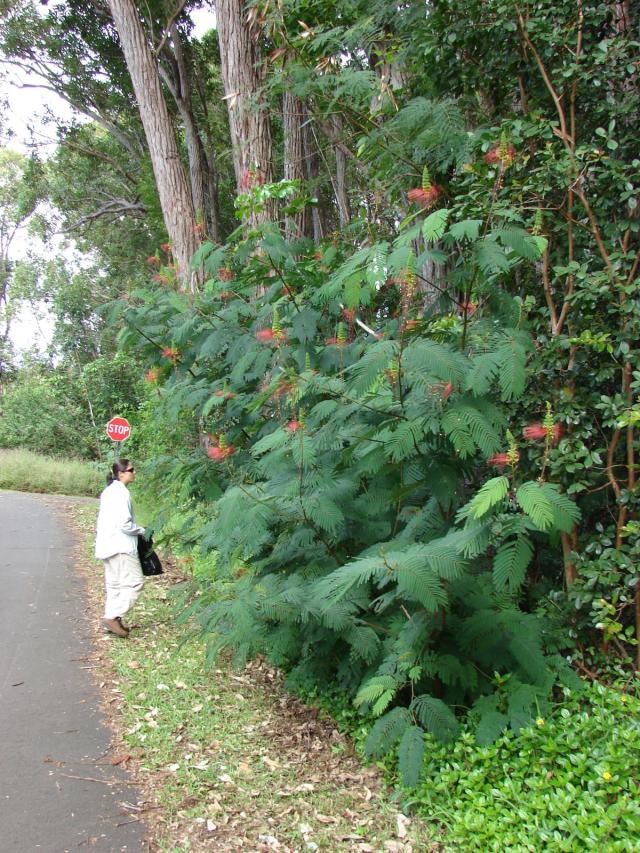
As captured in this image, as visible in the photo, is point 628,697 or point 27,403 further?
point 27,403

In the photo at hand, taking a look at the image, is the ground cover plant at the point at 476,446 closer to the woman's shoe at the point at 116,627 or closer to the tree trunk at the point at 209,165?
the woman's shoe at the point at 116,627

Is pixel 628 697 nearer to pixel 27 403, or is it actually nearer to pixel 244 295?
pixel 244 295

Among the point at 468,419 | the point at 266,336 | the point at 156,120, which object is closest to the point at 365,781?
the point at 468,419

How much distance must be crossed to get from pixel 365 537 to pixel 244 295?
2.78 m

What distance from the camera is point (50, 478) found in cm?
2412

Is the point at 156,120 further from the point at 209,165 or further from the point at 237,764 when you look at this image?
the point at 237,764

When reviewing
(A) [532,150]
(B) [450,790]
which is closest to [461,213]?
(A) [532,150]

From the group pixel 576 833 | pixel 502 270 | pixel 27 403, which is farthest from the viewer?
pixel 27 403

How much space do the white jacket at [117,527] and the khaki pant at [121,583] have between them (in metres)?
0.08

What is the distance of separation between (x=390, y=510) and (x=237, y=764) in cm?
202

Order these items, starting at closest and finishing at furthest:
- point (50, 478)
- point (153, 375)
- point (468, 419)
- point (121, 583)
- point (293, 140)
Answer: point (468, 419), point (153, 375), point (121, 583), point (293, 140), point (50, 478)

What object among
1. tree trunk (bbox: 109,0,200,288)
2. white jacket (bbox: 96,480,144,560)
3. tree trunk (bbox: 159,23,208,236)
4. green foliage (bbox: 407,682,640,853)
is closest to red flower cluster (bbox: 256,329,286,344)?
white jacket (bbox: 96,480,144,560)

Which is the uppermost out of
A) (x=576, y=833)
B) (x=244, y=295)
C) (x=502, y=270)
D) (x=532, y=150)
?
(x=532, y=150)

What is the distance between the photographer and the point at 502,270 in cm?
375
